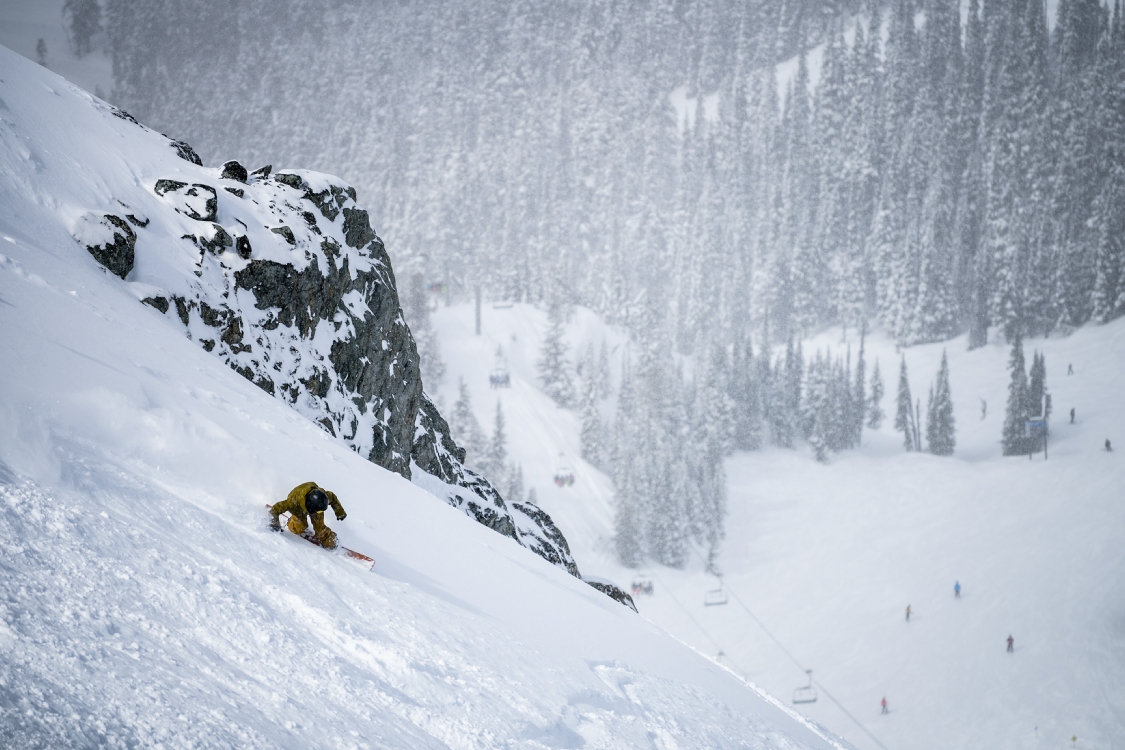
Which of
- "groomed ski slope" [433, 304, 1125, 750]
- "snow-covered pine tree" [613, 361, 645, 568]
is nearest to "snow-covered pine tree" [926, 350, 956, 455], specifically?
"groomed ski slope" [433, 304, 1125, 750]

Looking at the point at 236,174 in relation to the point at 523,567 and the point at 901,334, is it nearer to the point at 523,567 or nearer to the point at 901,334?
the point at 523,567

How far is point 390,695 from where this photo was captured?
5363 millimetres

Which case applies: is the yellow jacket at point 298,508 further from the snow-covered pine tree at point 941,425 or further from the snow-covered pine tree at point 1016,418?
the snow-covered pine tree at point 941,425

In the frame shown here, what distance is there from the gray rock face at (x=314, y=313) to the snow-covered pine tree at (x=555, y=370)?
6889cm

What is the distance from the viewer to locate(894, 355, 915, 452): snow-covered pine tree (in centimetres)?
8918

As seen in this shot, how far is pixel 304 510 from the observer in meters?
7.20

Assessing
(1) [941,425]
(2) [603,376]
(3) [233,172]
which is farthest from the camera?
(2) [603,376]

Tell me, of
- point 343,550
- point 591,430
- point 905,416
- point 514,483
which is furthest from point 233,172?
point 905,416

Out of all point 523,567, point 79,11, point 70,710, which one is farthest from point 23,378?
point 79,11

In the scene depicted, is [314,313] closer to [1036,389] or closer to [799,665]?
[799,665]

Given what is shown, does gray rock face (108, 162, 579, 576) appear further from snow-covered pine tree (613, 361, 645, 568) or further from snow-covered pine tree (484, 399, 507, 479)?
snow-covered pine tree (484, 399, 507, 479)

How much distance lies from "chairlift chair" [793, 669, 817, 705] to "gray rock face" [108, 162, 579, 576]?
1156 inches

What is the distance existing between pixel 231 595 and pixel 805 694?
156ft

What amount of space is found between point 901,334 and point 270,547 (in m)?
124
